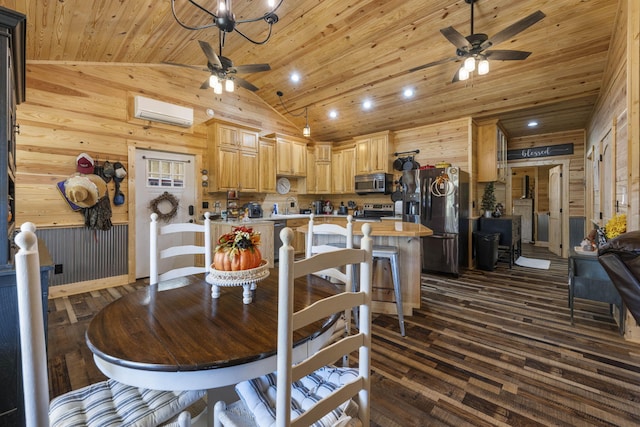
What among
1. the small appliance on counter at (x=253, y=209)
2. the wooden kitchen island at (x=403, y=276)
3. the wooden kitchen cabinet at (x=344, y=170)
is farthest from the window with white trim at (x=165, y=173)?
the wooden kitchen cabinet at (x=344, y=170)

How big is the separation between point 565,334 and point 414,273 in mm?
1367

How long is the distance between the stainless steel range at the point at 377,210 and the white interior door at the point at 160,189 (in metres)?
3.39

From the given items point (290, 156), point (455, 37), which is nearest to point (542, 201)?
point (290, 156)

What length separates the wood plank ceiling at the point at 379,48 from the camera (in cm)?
288

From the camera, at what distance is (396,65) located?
161 inches

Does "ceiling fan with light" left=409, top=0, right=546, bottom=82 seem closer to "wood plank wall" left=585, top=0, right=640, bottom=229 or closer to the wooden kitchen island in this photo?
"wood plank wall" left=585, top=0, right=640, bottom=229

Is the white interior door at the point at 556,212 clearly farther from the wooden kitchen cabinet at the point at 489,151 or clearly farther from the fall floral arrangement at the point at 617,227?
the fall floral arrangement at the point at 617,227

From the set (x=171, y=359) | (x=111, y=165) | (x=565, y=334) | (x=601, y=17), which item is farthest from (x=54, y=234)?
(x=601, y=17)

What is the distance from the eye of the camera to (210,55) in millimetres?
2730

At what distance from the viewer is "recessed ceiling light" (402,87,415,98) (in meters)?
4.49

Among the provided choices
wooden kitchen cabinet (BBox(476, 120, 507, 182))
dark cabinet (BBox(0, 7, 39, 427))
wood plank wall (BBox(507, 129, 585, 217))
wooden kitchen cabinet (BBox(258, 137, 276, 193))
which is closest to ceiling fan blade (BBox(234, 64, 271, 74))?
dark cabinet (BBox(0, 7, 39, 427))

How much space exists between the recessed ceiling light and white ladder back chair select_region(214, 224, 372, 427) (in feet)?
13.7

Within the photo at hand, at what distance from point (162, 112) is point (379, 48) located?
3.27 metres

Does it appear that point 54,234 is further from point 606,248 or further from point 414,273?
point 606,248
